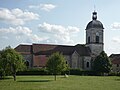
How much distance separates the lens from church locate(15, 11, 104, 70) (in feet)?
273

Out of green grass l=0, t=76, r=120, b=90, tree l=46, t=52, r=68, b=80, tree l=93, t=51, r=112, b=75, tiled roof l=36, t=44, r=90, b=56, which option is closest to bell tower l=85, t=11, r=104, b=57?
tiled roof l=36, t=44, r=90, b=56

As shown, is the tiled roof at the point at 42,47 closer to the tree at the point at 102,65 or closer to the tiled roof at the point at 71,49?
the tiled roof at the point at 71,49

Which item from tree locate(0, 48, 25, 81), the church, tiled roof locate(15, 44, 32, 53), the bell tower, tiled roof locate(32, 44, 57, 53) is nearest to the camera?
tree locate(0, 48, 25, 81)

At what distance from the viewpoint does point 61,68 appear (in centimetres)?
5212

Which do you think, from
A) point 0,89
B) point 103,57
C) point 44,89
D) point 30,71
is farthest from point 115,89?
point 103,57

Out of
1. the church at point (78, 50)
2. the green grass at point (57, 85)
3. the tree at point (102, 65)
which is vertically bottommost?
the green grass at point (57, 85)

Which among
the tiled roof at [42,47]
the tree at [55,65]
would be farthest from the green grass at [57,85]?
the tiled roof at [42,47]

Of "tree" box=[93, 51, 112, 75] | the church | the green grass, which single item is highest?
the church

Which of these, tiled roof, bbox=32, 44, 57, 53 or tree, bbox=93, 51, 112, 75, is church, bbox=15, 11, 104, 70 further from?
tree, bbox=93, 51, 112, 75

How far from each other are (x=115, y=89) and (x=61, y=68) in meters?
23.8

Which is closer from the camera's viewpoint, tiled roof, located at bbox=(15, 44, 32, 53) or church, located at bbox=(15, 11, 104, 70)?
tiled roof, located at bbox=(15, 44, 32, 53)

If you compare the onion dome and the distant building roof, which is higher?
the onion dome

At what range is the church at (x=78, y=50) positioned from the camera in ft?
273

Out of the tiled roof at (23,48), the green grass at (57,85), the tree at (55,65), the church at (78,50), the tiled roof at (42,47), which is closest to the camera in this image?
the green grass at (57,85)
